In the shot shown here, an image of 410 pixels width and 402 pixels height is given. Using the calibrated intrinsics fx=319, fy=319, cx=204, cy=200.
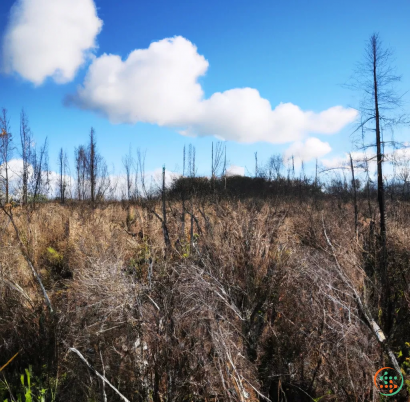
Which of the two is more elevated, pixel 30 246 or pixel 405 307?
pixel 30 246

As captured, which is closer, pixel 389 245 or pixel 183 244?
pixel 389 245

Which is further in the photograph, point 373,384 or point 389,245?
point 389,245

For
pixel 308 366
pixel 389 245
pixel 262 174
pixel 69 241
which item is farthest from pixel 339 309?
pixel 262 174

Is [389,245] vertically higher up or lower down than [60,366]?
higher up

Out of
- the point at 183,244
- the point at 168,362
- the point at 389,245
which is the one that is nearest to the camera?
the point at 168,362

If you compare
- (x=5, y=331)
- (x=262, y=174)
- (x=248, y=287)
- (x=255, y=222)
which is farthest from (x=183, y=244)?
(x=262, y=174)

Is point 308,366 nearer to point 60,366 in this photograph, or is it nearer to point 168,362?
point 168,362

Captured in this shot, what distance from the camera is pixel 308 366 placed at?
14.6ft

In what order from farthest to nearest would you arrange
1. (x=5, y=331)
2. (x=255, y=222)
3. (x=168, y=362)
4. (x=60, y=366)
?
(x=255, y=222) < (x=5, y=331) < (x=60, y=366) < (x=168, y=362)

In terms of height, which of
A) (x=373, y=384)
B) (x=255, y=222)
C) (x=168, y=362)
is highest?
(x=255, y=222)

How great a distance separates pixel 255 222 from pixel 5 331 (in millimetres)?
4773

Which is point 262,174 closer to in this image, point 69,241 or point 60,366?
point 69,241

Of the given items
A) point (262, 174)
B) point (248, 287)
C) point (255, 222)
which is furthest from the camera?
point (262, 174)

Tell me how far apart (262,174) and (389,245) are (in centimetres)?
2535
